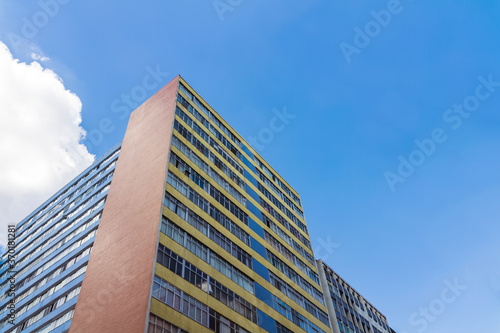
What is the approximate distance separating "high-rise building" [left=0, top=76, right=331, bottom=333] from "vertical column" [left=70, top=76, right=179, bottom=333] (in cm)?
11

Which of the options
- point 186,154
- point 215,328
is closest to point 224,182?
point 186,154

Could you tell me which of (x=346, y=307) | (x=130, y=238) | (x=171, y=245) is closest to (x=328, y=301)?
(x=346, y=307)

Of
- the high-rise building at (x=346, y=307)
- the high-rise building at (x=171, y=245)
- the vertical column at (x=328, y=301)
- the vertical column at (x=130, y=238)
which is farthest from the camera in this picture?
the high-rise building at (x=346, y=307)

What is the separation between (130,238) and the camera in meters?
29.7

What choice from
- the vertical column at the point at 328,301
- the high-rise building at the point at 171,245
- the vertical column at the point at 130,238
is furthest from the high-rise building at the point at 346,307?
the vertical column at the point at 130,238

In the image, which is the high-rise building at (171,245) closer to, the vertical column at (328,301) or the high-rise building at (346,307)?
the vertical column at (328,301)

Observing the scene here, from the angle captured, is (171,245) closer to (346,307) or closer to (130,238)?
(130,238)

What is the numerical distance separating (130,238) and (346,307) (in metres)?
42.2

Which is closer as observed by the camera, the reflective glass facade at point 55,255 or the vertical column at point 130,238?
the vertical column at point 130,238

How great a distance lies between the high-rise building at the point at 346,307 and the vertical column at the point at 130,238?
33.1 meters

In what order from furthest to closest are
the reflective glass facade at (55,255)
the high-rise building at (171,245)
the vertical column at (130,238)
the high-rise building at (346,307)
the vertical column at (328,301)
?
1. the high-rise building at (346,307)
2. the vertical column at (328,301)
3. the reflective glass facade at (55,255)
4. the high-rise building at (171,245)
5. the vertical column at (130,238)

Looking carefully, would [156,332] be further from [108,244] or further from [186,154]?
A: [186,154]

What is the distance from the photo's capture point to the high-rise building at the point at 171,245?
2691 cm

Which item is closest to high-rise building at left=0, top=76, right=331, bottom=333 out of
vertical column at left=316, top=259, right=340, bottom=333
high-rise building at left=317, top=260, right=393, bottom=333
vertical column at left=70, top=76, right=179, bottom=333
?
vertical column at left=70, top=76, right=179, bottom=333
